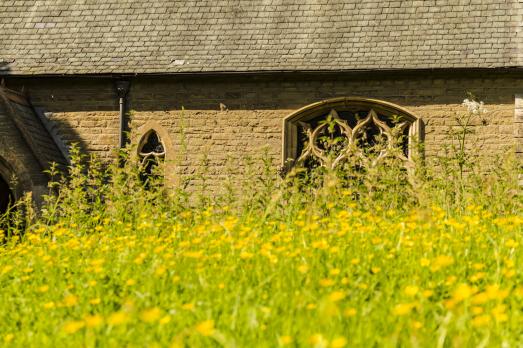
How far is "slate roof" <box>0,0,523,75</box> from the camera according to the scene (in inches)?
473

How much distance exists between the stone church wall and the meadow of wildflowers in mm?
5927

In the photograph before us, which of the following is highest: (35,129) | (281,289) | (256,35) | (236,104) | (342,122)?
(256,35)

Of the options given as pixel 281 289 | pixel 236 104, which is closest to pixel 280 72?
Result: pixel 236 104

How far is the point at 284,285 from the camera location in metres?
3.71

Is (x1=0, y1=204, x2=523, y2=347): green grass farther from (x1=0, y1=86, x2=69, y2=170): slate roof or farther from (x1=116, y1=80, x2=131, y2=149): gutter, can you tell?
(x1=116, y1=80, x2=131, y2=149): gutter

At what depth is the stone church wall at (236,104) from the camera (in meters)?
11.7

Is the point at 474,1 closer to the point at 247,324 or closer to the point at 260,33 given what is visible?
the point at 260,33

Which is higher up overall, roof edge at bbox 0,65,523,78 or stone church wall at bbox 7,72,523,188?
roof edge at bbox 0,65,523,78

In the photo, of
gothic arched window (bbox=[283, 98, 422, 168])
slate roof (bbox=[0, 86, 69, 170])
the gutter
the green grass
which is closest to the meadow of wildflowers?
the green grass

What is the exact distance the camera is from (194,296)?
149 inches

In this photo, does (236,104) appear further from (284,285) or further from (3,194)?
(284,285)

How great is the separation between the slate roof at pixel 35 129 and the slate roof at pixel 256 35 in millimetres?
766

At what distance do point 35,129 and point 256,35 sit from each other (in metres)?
4.19

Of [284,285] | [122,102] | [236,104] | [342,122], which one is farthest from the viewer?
[122,102]
